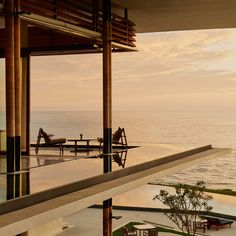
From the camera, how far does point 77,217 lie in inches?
865

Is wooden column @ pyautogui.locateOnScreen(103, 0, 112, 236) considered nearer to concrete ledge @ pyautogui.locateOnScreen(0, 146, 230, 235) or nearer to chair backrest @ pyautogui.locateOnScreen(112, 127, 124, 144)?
concrete ledge @ pyautogui.locateOnScreen(0, 146, 230, 235)

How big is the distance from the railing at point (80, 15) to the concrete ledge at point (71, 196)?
2538 mm

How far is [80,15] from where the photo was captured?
9.03 meters

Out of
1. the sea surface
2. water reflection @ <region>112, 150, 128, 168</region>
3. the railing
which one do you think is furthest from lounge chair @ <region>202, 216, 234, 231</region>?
the sea surface

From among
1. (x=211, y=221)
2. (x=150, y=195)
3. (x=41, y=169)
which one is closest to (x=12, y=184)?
(x=41, y=169)

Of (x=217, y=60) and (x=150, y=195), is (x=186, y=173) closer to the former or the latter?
(x=217, y=60)

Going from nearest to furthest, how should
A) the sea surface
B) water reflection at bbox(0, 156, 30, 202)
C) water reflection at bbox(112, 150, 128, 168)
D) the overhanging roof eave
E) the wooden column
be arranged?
1. water reflection at bbox(0, 156, 30, 202)
2. the overhanging roof eave
3. water reflection at bbox(112, 150, 128, 168)
4. the wooden column
5. the sea surface

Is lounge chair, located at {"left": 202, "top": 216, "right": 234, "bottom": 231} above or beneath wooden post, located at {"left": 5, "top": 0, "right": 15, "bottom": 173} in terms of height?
beneath

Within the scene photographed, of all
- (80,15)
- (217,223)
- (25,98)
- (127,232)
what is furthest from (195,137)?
(80,15)

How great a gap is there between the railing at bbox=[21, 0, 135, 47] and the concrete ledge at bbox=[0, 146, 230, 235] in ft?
8.33

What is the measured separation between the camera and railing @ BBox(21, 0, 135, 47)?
7695 millimetres

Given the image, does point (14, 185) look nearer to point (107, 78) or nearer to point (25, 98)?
point (107, 78)

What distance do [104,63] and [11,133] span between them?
3588 millimetres

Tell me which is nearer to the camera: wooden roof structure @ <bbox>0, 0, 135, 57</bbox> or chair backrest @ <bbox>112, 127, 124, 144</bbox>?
wooden roof structure @ <bbox>0, 0, 135, 57</bbox>
